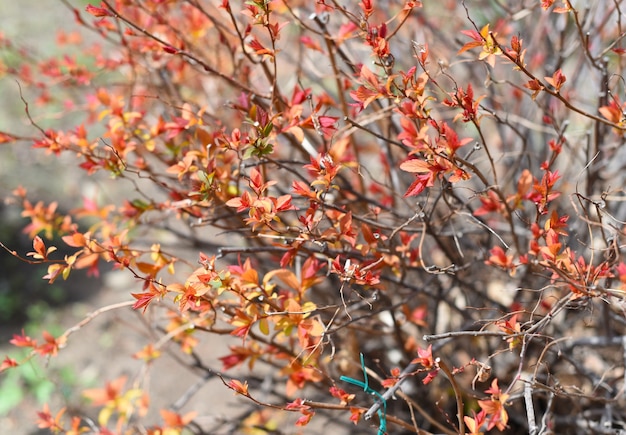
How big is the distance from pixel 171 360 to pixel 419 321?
1.49 m

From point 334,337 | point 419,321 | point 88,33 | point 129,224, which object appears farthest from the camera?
point 88,33

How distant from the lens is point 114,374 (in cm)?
295

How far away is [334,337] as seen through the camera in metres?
1.98

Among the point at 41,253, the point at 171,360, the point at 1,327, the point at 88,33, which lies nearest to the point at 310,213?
the point at 41,253

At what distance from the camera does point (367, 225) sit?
1.59 m

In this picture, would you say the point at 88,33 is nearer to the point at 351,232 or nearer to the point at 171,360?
the point at 171,360

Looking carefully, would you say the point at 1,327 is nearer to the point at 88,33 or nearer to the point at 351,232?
the point at 351,232

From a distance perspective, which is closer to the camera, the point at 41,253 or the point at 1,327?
the point at 41,253

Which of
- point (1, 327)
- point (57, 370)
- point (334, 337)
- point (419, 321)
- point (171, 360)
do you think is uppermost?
point (419, 321)

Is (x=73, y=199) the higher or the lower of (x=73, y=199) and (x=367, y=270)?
the lower

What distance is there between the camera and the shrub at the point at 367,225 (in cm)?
132

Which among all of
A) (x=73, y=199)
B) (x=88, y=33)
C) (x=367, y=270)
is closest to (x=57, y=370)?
(x=73, y=199)

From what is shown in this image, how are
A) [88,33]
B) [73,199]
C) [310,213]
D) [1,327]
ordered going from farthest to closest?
1. [88,33]
2. [73,199]
3. [1,327]
4. [310,213]

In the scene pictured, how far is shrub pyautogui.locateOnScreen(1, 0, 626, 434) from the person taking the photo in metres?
1.32
